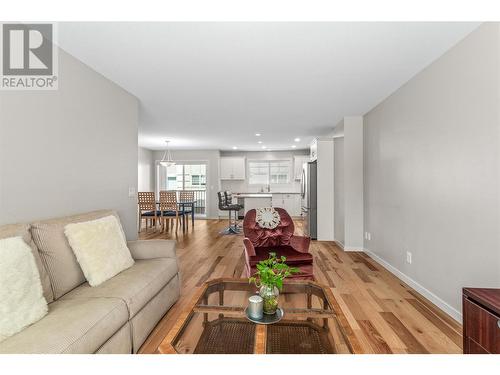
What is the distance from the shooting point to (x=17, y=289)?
4.13 feet

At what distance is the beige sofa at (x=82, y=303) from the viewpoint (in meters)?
1.20

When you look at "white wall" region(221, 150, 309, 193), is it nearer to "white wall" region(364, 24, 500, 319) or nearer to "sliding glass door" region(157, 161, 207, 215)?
"sliding glass door" region(157, 161, 207, 215)

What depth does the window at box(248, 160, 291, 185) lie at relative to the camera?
8.91 meters

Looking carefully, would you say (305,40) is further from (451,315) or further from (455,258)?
(451,315)

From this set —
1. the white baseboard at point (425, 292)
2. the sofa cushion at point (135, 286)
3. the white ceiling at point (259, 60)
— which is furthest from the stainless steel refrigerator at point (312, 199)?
the sofa cushion at point (135, 286)

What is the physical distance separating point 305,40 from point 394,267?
9.95 feet

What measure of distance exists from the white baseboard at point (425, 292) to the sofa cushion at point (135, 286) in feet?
8.64

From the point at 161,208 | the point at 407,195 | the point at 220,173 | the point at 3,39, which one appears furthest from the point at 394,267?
the point at 220,173

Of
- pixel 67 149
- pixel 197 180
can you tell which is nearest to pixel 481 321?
pixel 67 149

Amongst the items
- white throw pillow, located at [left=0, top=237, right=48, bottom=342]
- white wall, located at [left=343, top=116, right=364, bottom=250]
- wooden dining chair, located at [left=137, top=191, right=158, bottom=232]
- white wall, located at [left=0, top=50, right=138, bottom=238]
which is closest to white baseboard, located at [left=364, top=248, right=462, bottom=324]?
white wall, located at [left=343, top=116, right=364, bottom=250]

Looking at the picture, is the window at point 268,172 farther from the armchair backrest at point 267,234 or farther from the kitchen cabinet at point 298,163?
the armchair backrest at point 267,234

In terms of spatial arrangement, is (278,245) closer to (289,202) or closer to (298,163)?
(289,202)
